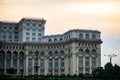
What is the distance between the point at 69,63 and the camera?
131 metres

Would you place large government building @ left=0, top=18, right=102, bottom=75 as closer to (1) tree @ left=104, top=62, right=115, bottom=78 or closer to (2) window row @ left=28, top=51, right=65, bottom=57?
(2) window row @ left=28, top=51, right=65, bottom=57

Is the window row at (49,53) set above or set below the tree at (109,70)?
above

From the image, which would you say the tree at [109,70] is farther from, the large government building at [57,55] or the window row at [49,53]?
the window row at [49,53]

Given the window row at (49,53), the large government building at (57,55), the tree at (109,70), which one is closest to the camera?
the tree at (109,70)

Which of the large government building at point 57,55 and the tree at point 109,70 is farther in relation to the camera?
the large government building at point 57,55

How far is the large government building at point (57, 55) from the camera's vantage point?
5049 inches

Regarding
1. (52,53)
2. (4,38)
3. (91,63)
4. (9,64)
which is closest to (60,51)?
(52,53)

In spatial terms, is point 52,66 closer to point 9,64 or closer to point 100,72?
point 9,64

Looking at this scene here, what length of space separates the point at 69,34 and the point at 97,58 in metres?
15.9

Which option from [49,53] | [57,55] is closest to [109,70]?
[57,55]

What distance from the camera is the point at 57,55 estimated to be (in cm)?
13488

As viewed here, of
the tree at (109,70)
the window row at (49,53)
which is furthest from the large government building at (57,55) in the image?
the tree at (109,70)

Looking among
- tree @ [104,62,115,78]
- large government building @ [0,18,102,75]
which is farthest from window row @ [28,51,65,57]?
tree @ [104,62,115,78]

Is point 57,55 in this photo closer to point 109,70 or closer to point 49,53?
point 49,53
